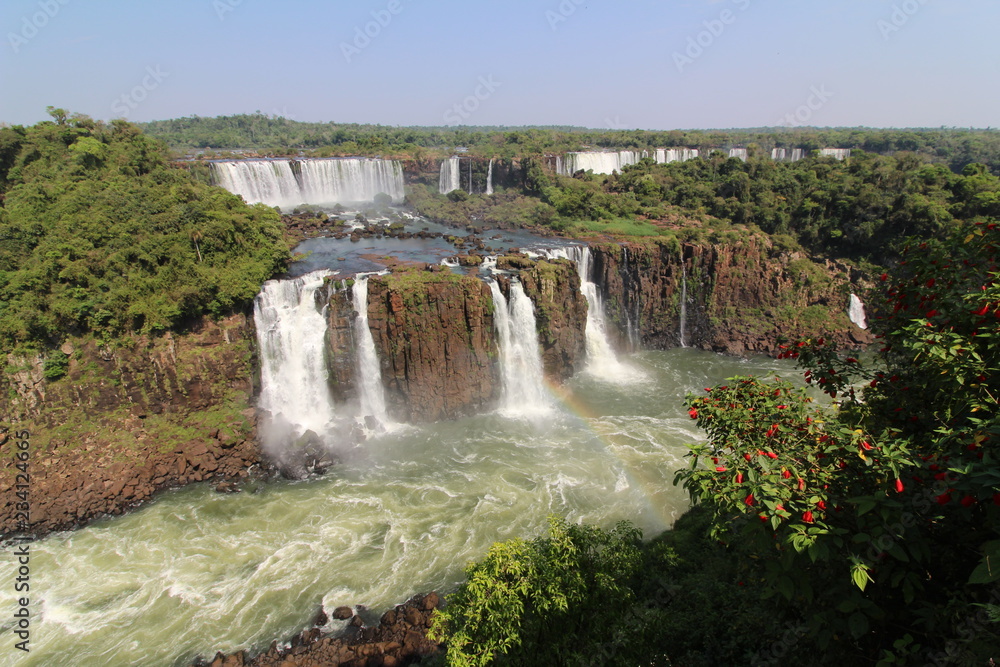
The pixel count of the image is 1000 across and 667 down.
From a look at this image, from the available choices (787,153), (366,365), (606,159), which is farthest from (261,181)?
(787,153)

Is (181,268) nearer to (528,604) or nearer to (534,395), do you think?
(534,395)

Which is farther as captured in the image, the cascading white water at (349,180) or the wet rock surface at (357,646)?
the cascading white water at (349,180)

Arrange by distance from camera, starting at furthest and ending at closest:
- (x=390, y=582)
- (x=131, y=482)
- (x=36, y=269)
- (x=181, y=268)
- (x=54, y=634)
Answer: (x=181, y=268) < (x=36, y=269) < (x=131, y=482) < (x=390, y=582) < (x=54, y=634)

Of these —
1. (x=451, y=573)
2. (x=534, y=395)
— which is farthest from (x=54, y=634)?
(x=534, y=395)

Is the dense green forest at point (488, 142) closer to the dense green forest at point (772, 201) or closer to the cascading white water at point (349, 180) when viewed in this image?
the cascading white water at point (349, 180)

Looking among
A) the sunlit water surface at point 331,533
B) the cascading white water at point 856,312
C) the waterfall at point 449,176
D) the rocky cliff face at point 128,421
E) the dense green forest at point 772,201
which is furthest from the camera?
the waterfall at point 449,176

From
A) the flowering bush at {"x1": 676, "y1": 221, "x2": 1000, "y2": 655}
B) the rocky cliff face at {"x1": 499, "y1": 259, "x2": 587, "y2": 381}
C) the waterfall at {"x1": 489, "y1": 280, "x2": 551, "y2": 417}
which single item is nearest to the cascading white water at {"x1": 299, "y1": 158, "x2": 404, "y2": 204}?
the rocky cliff face at {"x1": 499, "y1": 259, "x2": 587, "y2": 381}

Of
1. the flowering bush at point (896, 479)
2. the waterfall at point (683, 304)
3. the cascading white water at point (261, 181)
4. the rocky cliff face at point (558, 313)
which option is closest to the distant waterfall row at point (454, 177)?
the cascading white water at point (261, 181)
